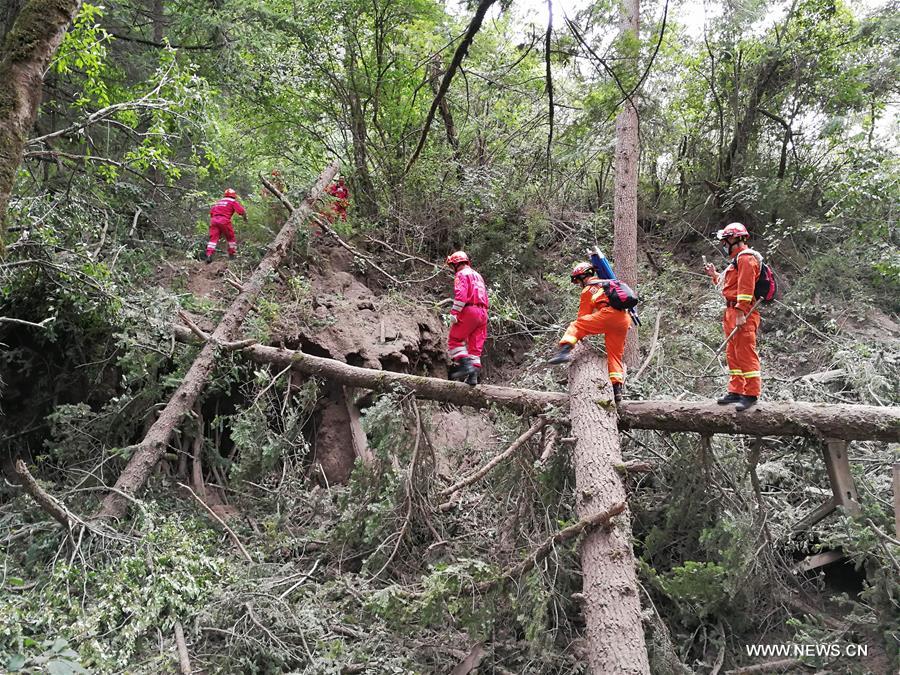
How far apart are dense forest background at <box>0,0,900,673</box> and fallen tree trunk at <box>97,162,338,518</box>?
0.60 feet

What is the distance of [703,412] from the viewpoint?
4.46m

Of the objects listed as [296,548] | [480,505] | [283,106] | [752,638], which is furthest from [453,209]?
[752,638]

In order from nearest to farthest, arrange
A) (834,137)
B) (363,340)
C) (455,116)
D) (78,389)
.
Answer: (78,389), (363,340), (834,137), (455,116)

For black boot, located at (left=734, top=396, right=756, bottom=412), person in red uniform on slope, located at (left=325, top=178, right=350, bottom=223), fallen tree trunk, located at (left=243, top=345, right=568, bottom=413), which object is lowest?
black boot, located at (left=734, top=396, right=756, bottom=412)

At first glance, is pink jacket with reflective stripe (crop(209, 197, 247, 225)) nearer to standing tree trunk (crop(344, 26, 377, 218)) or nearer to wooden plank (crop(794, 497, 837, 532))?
standing tree trunk (crop(344, 26, 377, 218))

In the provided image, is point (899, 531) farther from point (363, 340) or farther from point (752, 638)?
point (363, 340)

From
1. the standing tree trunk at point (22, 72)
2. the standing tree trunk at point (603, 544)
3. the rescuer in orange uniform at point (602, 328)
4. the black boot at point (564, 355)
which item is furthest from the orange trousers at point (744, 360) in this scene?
the standing tree trunk at point (22, 72)

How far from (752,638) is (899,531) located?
160 cm

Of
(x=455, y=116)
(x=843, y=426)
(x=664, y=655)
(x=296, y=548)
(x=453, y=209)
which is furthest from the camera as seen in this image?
(x=455, y=116)

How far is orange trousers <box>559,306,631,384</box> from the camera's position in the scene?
202 inches

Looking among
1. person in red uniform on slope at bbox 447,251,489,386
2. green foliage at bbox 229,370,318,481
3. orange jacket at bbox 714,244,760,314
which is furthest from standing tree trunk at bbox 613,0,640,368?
green foliage at bbox 229,370,318,481

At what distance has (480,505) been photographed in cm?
602

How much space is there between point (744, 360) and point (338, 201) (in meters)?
7.04

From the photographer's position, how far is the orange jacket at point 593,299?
16.9 feet
